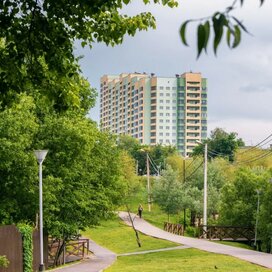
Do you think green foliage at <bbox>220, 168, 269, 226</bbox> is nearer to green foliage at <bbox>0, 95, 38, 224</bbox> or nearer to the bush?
the bush

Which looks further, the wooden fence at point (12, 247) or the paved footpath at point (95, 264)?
the paved footpath at point (95, 264)

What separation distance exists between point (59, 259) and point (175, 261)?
225 inches

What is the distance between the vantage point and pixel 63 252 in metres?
28.5

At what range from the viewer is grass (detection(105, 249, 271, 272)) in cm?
2192

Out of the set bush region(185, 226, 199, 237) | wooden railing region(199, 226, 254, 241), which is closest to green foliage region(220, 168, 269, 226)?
wooden railing region(199, 226, 254, 241)

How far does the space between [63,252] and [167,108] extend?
132 m

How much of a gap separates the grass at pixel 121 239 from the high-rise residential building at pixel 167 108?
341 ft

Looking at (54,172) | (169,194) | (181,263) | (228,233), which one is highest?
(54,172)

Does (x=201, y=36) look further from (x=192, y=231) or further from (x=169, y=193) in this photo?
(x=169, y=193)

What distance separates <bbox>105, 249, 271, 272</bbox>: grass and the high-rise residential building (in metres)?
125

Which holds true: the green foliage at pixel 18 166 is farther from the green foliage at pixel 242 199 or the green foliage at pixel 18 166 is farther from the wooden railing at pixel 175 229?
the green foliage at pixel 242 199

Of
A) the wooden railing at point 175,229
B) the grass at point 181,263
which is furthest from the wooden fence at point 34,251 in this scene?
the wooden railing at point 175,229

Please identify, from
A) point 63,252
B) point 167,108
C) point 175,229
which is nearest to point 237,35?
point 63,252

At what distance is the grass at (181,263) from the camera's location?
21.9 meters
